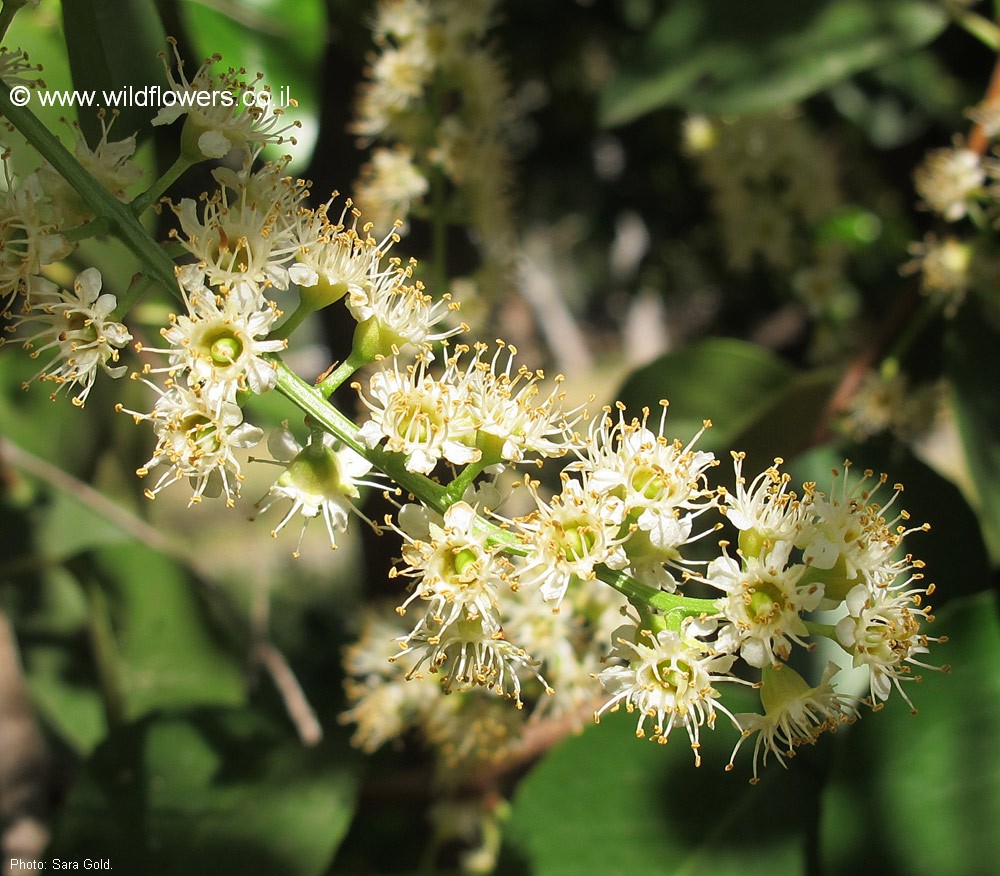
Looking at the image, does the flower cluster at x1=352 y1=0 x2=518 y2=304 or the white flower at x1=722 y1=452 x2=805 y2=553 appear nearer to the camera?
the white flower at x1=722 y1=452 x2=805 y2=553

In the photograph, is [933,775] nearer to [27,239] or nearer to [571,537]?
[571,537]

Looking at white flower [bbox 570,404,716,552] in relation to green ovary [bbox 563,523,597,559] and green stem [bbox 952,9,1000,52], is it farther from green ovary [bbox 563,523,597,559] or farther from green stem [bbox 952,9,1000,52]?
green stem [bbox 952,9,1000,52]

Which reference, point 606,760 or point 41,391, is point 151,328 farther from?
point 606,760

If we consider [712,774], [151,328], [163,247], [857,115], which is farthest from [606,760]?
[857,115]

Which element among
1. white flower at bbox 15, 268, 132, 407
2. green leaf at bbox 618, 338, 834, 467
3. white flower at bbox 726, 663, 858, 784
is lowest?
white flower at bbox 726, 663, 858, 784

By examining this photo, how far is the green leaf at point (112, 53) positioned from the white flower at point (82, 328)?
17 centimetres

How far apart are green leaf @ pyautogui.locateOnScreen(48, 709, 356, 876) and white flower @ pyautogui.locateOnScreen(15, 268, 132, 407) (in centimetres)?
60

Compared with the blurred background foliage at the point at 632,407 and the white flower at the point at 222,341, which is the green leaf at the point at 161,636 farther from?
the white flower at the point at 222,341

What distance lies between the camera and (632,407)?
4.33 ft

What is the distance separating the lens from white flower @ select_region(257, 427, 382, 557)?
28.1 inches

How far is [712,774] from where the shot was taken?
41.5 inches

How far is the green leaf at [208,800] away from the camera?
1.07m

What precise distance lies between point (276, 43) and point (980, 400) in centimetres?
106

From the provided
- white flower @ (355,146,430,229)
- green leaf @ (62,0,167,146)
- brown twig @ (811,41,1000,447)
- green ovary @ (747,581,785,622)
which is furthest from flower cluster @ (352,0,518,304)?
green ovary @ (747,581,785,622)
